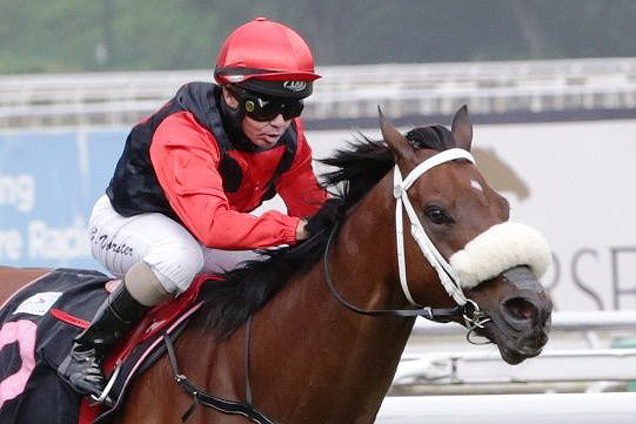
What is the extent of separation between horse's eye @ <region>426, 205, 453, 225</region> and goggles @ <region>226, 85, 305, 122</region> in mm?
661

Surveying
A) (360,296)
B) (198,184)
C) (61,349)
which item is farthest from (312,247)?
(61,349)

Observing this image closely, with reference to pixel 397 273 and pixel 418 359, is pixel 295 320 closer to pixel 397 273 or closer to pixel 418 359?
pixel 397 273

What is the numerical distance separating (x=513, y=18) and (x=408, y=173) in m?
15.1

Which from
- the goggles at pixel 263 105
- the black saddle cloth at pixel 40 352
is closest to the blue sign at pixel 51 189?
the black saddle cloth at pixel 40 352

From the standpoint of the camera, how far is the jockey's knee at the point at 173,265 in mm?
4004

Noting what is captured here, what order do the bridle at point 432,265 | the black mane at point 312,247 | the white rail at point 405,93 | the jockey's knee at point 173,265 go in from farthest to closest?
the white rail at point 405,93 < the jockey's knee at point 173,265 < the black mane at point 312,247 < the bridle at point 432,265

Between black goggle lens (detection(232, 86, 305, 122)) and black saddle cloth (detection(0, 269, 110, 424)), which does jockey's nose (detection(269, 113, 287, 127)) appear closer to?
black goggle lens (detection(232, 86, 305, 122))

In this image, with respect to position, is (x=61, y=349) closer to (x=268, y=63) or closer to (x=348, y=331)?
(x=348, y=331)

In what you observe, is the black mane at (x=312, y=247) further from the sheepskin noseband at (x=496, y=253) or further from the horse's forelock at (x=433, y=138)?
the sheepskin noseband at (x=496, y=253)

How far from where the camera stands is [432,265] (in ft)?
11.9

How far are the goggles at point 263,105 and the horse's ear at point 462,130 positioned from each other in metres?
0.48

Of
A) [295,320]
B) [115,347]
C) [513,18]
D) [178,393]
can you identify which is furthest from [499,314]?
[513,18]

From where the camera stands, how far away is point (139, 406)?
4.10 m

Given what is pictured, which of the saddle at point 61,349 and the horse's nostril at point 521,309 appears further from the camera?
the saddle at point 61,349
